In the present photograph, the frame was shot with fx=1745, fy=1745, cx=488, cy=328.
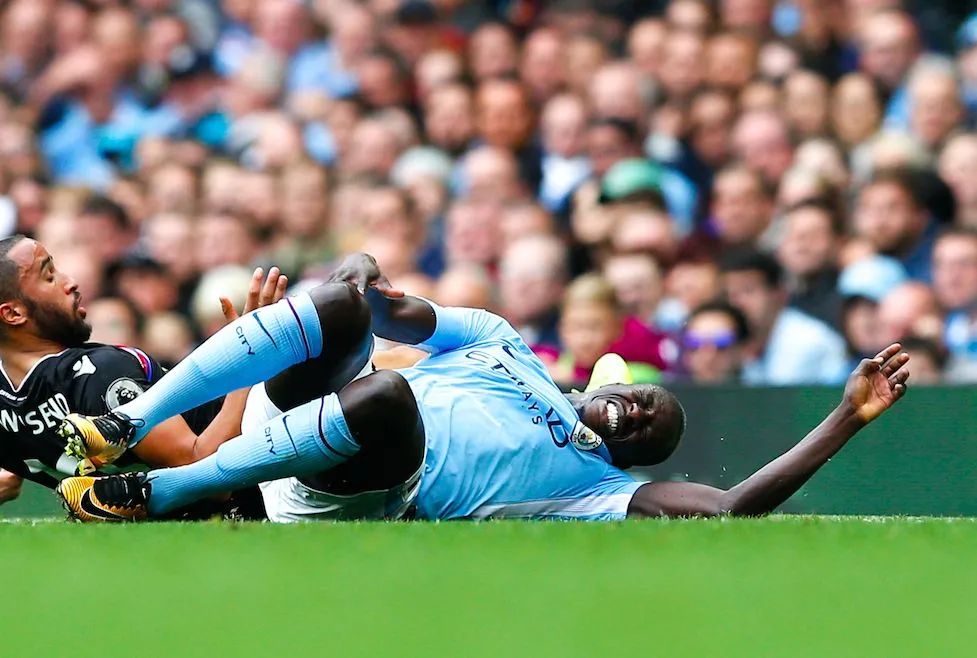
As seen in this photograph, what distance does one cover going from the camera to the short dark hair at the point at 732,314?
798 cm

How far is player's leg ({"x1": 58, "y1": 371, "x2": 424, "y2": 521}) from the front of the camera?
4.89 meters

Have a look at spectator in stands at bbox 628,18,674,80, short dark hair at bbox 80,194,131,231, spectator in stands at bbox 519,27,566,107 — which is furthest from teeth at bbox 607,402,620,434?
short dark hair at bbox 80,194,131,231

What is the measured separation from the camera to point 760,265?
8133 millimetres

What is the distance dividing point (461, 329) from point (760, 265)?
106 inches

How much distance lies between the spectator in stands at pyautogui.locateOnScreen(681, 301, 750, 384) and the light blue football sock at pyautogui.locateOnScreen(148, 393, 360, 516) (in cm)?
327

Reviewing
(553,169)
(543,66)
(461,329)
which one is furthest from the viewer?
(543,66)

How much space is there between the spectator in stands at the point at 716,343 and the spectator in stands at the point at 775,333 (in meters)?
0.05

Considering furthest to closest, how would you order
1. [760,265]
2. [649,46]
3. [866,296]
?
[649,46]
[760,265]
[866,296]

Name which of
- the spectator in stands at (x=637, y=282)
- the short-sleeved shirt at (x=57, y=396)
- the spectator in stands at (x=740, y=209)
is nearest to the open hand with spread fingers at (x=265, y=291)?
the short-sleeved shirt at (x=57, y=396)

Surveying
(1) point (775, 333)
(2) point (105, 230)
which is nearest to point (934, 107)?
(1) point (775, 333)

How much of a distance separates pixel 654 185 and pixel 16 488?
3731mm

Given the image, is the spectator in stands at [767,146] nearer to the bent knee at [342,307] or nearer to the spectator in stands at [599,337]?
the spectator in stands at [599,337]

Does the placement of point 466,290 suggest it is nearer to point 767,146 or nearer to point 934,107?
point 767,146

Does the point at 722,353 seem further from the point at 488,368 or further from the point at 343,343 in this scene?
the point at 343,343
